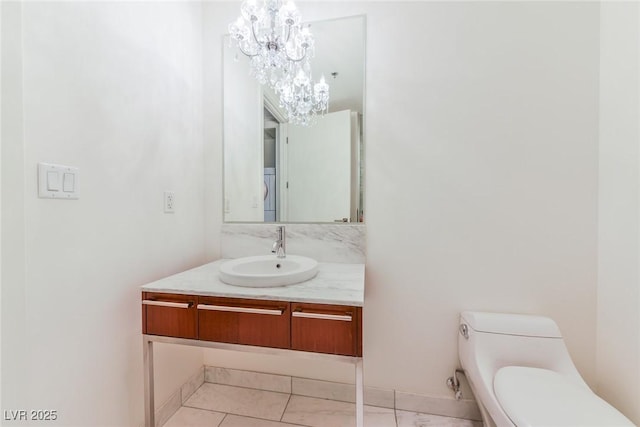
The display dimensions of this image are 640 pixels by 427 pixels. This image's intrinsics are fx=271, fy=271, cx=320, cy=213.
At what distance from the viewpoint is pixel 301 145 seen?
64.4 inches

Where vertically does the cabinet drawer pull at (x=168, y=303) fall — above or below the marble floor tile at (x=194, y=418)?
above

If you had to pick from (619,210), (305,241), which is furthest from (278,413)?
(619,210)

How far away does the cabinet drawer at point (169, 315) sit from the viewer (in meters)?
1.13

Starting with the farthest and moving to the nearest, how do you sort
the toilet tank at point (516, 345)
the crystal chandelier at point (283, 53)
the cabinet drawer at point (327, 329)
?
the crystal chandelier at point (283, 53) → the toilet tank at point (516, 345) → the cabinet drawer at point (327, 329)

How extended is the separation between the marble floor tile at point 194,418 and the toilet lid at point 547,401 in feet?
4.47

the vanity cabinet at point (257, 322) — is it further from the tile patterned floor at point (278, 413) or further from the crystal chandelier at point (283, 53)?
the crystal chandelier at point (283, 53)

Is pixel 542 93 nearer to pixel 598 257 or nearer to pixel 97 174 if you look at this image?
pixel 598 257

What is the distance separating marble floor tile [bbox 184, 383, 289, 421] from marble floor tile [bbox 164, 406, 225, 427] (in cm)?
3

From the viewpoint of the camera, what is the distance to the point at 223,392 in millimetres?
1654

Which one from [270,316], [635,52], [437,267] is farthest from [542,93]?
[270,316]

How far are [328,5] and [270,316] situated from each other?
5.64 feet

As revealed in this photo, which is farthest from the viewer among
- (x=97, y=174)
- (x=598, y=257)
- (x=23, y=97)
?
(x=598, y=257)

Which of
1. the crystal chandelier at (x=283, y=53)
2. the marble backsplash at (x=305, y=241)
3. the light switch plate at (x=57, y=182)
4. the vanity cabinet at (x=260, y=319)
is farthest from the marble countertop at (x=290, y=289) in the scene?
the crystal chandelier at (x=283, y=53)

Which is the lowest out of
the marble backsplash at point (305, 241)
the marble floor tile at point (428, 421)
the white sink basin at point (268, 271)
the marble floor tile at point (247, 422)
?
the marble floor tile at point (247, 422)
